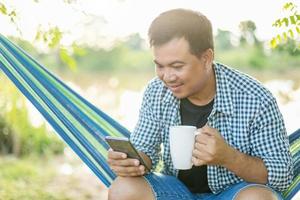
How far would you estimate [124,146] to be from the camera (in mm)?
2096

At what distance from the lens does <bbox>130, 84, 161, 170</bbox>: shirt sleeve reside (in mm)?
2396

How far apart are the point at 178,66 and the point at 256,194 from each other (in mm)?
506

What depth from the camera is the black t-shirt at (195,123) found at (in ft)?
7.72

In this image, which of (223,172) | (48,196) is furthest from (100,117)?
(48,196)

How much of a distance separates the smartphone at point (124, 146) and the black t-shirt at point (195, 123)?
0.27 m

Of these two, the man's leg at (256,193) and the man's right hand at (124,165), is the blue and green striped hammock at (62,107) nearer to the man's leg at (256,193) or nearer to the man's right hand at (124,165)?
the man's right hand at (124,165)

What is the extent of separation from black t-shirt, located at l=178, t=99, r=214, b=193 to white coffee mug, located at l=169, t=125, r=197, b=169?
31cm

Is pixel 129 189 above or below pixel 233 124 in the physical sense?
below

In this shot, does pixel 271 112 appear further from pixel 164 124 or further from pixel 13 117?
pixel 13 117

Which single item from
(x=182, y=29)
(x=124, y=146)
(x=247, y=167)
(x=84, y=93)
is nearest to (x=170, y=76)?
(x=182, y=29)

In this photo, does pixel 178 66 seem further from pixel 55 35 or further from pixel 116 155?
pixel 55 35

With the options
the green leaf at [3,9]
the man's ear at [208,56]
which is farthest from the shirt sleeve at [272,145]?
the green leaf at [3,9]

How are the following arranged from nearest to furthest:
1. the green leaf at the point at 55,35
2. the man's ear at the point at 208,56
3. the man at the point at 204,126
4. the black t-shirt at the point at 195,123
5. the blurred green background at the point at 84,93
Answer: the man at the point at 204,126, the man's ear at the point at 208,56, the black t-shirt at the point at 195,123, the green leaf at the point at 55,35, the blurred green background at the point at 84,93

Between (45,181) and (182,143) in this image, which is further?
(45,181)
